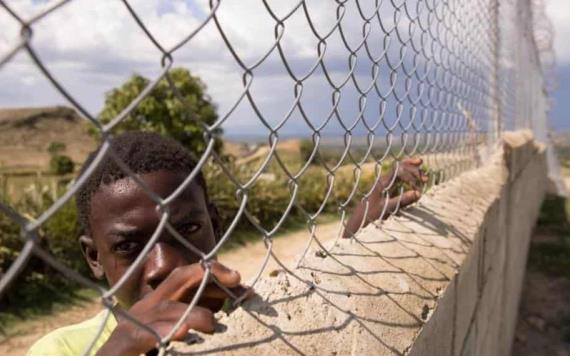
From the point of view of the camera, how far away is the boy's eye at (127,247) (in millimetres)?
1391

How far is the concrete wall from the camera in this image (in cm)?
110

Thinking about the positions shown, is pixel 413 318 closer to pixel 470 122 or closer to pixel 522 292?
pixel 470 122

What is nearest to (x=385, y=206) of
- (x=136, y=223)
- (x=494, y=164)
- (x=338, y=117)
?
(x=338, y=117)

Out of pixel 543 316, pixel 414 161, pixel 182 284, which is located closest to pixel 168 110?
pixel 543 316

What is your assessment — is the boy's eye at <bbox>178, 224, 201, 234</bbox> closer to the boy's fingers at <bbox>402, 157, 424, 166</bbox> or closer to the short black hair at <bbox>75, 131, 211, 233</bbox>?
the short black hair at <bbox>75, 131, 211, 233</bbox>

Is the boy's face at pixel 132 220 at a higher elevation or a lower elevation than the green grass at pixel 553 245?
higher

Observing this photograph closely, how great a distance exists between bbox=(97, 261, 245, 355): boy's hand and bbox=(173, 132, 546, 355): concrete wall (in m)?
0.04

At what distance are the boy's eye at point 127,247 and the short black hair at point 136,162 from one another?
0.15m

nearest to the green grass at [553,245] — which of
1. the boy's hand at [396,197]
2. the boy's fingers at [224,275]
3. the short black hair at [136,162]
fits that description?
the boy's hand at [396,197]

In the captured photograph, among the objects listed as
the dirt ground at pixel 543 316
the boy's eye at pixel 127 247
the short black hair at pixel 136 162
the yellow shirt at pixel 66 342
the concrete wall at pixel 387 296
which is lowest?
the dirt ground at pixel 543 316

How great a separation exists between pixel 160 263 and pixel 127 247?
217 mm

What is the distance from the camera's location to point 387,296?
1.44 m

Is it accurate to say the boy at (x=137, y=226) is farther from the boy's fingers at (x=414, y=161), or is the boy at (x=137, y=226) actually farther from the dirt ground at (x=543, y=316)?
the dirt ground at (x=543, y=316)

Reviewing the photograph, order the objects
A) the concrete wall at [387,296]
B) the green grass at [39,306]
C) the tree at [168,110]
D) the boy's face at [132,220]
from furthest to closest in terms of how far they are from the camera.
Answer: the tree at [168,110]
the green grass at [39,306]
the boy's face at [132,220]
the concrete wall at [387,296]
